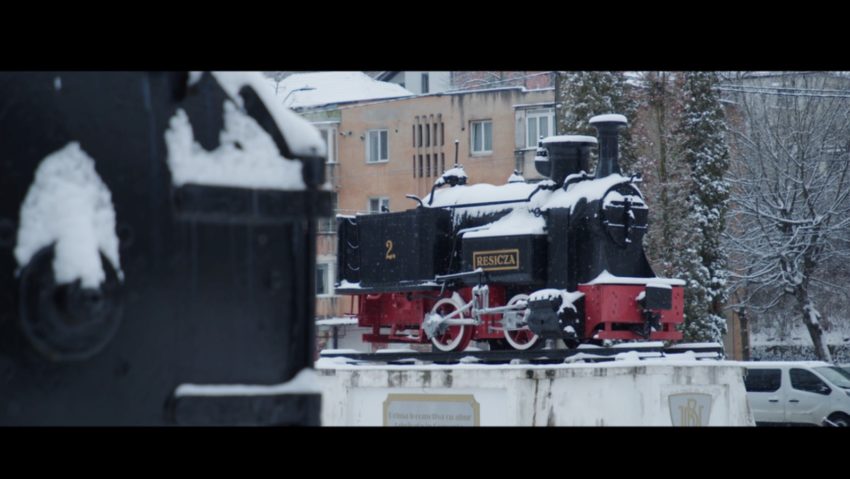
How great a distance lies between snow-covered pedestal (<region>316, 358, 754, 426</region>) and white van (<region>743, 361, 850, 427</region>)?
11.3 metres

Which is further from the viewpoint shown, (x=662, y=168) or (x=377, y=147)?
A: (x=377, y=147)

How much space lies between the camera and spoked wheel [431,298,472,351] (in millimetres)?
14445

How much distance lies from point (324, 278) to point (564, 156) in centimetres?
1625

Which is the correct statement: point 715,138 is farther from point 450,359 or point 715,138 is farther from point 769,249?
point 450,359

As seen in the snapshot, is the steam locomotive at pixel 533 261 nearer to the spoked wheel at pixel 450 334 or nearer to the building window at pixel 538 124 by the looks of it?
the spoked wheel at pixel 450 334

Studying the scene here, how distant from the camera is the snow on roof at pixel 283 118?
1866 mm

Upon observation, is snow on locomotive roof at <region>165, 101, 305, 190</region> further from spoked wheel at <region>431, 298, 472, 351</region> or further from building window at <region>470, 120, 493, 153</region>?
building window at <region>470, 120, 493, 153</region>

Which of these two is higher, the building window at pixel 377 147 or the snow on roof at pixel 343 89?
the snow on roof at pixel 343 89

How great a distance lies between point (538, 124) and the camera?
3222 cm

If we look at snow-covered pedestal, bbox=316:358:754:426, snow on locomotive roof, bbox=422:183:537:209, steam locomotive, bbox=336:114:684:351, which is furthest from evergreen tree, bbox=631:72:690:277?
snow-covered pedestal, bbox=316:358:754:426

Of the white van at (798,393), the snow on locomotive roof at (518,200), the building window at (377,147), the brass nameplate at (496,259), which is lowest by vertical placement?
the white van at (798,393)

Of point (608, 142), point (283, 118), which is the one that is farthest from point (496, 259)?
point (283, 118)

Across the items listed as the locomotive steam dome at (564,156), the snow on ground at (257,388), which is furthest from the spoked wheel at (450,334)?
the snow on ground at (257,388)

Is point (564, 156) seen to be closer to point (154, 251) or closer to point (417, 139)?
point (154, 251)
